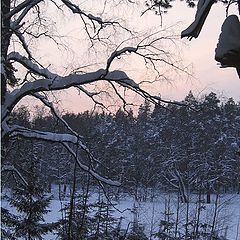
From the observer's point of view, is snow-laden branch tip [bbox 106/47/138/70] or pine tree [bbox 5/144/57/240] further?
snow-laden branch tip [bbox 106/47/138/70]

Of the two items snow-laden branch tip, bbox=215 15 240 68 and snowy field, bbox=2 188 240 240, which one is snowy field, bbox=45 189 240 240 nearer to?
snowy field, bbox=2 188 240 240

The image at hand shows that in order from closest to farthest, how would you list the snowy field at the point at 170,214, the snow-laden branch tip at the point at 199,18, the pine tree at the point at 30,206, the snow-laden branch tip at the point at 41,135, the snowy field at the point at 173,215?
the snow-laden branch tip at the point at 199,18, the pine tree at the point at 30,206, the snow-laden branch tip at the point at 41,135, the snowy field at the point at 170,214, the snowy field at the point at 173,215

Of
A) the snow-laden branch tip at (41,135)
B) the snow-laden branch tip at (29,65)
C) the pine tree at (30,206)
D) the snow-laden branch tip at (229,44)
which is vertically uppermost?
the snow-laden branch tip at (29,65)

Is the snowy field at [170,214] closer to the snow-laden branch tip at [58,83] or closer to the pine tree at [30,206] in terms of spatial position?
the pine tree at [30,206]

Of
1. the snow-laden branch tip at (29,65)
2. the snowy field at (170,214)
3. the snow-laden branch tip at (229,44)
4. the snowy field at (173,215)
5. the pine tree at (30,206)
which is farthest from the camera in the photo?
the snowy field at (173,215)

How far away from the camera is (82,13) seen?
31.6 ft

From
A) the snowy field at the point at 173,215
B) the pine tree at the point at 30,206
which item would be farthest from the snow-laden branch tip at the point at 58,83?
the snowy field at the point at 173,215

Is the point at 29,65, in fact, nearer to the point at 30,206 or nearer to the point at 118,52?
the point at 118,52

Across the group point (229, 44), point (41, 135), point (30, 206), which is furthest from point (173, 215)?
point (229, 44)

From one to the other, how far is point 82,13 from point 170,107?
2724 millimetres

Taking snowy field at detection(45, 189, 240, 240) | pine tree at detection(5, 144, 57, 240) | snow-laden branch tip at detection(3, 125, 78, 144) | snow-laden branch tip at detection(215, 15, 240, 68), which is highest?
snow-laden branch tip at detection(215, 15, 240, 68)

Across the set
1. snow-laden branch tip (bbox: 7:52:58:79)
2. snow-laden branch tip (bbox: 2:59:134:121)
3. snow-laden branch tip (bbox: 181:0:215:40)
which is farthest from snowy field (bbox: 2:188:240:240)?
snow-laden branch tip (bbox: 181:0:215:40)

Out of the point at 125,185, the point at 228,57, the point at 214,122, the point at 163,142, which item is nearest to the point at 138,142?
the point at 163,142

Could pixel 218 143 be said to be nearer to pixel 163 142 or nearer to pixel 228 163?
pixel 228 163
